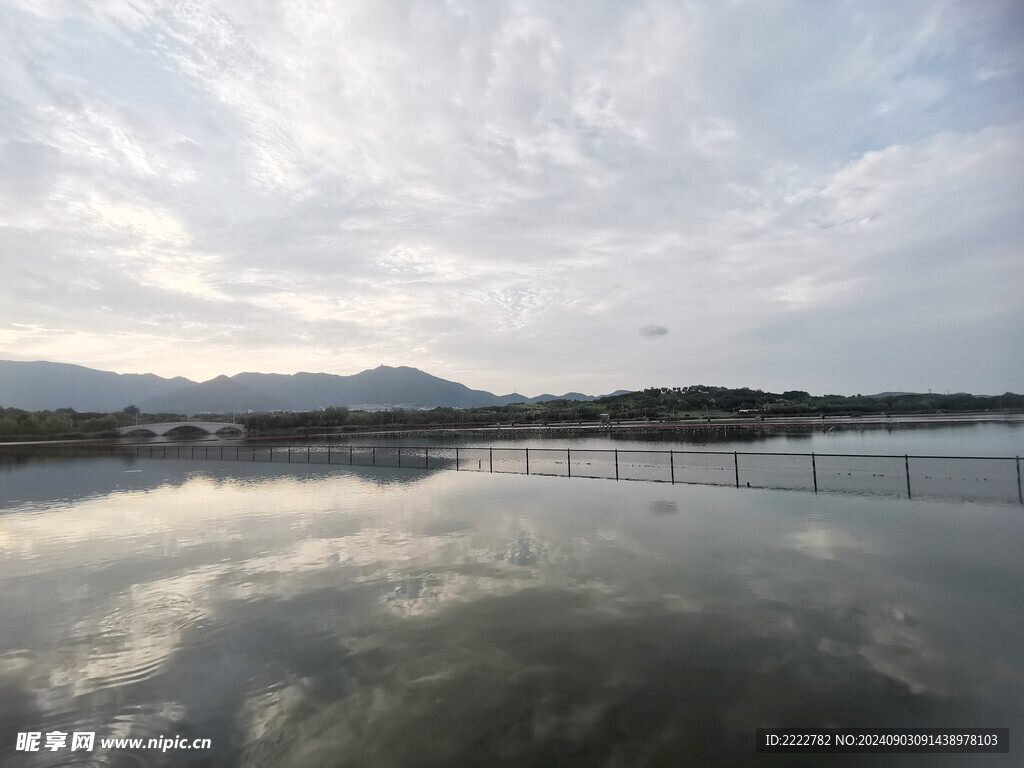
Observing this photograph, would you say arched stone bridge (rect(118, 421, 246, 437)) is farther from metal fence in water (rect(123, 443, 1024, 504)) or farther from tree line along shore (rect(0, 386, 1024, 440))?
metal fence in water (rect(123, 443, 1024, 504))

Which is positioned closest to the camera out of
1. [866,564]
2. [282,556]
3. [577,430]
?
[866,564]

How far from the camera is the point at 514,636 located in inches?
303

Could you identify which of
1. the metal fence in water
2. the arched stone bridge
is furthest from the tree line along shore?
the metal fence in water

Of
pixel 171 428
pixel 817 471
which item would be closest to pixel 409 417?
pixel 171 428

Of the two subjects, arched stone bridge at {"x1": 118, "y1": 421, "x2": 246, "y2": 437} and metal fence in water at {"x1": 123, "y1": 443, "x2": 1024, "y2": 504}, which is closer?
metal fence in water at {"x1": 123, "y1": 443, "x2": 1024, "y2": 504}

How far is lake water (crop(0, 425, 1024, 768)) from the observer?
5.49 meters

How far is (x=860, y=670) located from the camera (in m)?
6.49

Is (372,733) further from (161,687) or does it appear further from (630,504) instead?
(630,504)

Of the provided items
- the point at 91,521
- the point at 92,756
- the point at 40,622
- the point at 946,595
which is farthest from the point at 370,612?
the point at 91,521

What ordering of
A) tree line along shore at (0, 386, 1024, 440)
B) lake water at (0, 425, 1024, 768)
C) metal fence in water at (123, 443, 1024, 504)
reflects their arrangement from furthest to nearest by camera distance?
tree line along shore at (0, 386, 1024, 440)
metal fence in water at (123, 443, 1024, 504)
lake water at (0, 425, 1024, 768)

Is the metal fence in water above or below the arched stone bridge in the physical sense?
below

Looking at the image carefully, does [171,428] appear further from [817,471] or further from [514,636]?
[514,636]

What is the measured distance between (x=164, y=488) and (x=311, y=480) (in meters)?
7.84

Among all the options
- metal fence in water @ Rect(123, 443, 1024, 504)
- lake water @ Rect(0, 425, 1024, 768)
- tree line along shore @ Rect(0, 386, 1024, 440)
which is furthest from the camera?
tree line along shore @ Rect(0, 386, 1024, 440)
